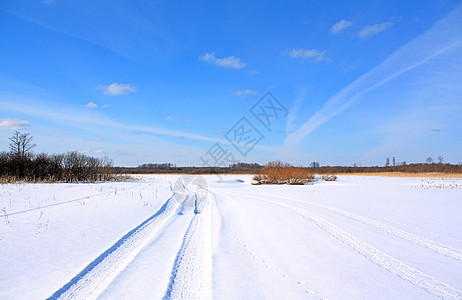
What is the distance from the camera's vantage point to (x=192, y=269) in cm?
378

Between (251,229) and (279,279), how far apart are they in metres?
3.24

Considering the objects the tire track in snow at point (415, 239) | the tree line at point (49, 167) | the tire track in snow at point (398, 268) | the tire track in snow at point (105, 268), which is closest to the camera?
the tire track in snow at point (105, 268)

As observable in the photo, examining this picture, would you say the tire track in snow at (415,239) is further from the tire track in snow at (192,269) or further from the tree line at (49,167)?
the tree line at (49,167)

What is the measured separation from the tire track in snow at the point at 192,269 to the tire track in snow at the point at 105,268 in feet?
2.67

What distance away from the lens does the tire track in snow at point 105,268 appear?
2970 millimetres

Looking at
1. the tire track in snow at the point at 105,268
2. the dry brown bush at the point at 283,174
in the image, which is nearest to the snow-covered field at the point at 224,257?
the tire track in snow at the point at 105,268

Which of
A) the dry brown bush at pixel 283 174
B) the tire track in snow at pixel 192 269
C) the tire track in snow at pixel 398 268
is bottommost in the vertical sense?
the tire track in snow at pixel 398 268

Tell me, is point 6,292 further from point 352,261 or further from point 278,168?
point 278,168

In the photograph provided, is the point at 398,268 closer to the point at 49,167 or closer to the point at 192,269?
the point at 192,269

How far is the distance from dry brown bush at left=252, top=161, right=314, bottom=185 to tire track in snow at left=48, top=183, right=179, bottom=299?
76.8 feet

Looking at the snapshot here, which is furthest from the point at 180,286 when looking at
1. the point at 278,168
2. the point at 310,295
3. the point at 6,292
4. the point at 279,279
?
the point at 278,168

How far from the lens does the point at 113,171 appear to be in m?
31.8

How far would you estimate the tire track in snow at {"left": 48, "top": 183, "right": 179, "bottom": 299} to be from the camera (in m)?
2.97

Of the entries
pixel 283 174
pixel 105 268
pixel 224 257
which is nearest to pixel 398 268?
pixel 224 257
